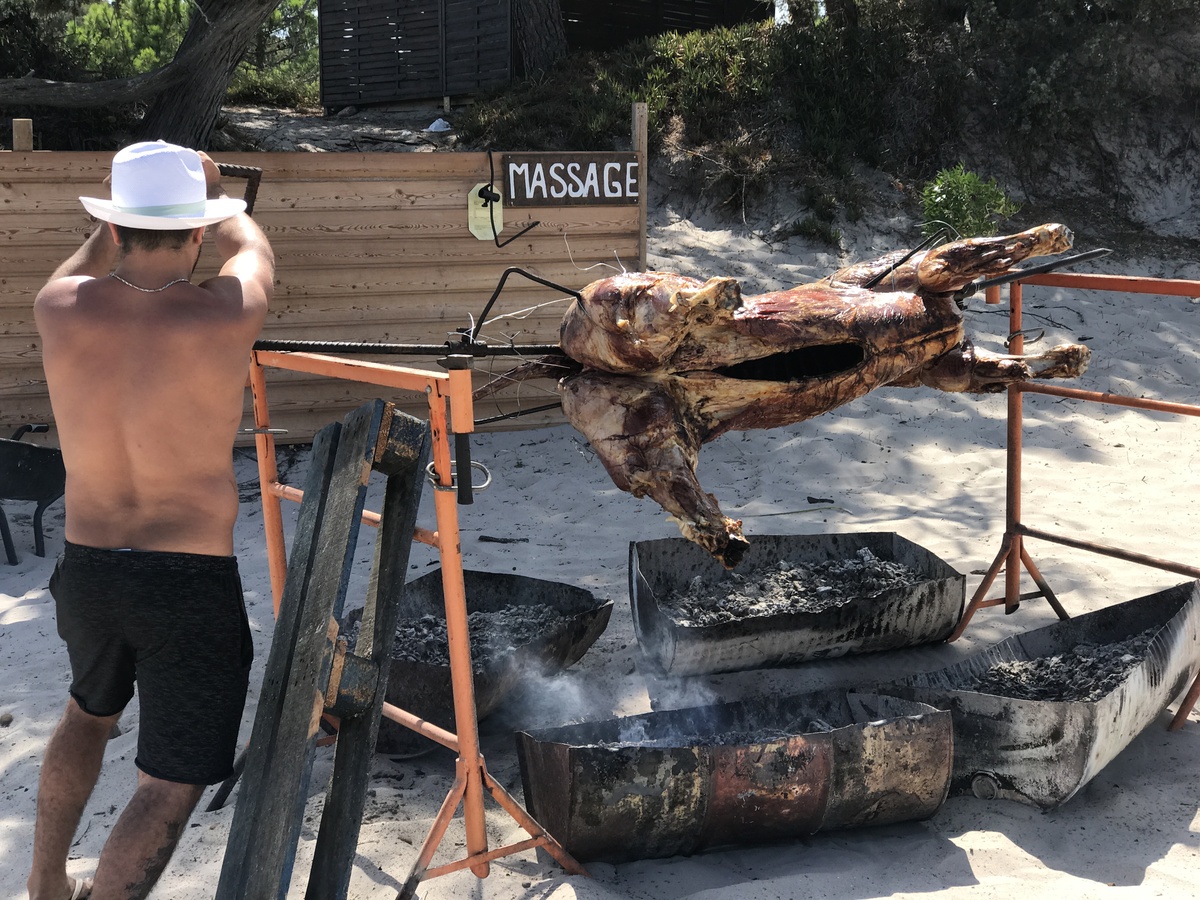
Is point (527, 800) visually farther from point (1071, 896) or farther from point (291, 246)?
point (291, 246)

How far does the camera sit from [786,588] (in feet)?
13.5

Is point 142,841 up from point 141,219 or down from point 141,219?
down

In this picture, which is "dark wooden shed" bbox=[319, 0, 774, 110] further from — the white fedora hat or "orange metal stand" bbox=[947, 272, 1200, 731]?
the white fedora hat

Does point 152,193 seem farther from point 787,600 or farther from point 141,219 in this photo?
point 787,600

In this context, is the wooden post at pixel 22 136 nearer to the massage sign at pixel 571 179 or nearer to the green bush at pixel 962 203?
the massage sign at pixel 571 179

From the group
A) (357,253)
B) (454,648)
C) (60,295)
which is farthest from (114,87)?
(454,648)

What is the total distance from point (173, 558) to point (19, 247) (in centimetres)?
425

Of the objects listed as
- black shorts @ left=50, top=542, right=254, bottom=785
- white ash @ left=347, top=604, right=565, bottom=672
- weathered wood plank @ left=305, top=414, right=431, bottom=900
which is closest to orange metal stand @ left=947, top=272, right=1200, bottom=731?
white ash @ left=347, top=604, right=565, bottom=672

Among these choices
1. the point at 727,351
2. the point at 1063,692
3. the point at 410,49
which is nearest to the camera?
the point at 727,351

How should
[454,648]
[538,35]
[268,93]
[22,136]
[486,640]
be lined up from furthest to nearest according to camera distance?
[268,93]
[538,35]
[22,136]
[486,640]
[454,648]

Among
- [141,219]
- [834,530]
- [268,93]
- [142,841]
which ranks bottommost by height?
[834,530]

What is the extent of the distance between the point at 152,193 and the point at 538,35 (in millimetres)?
10853

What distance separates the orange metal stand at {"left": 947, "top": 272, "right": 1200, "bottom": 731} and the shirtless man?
275 centimetres

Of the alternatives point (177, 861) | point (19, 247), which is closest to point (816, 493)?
point (177, 861)
